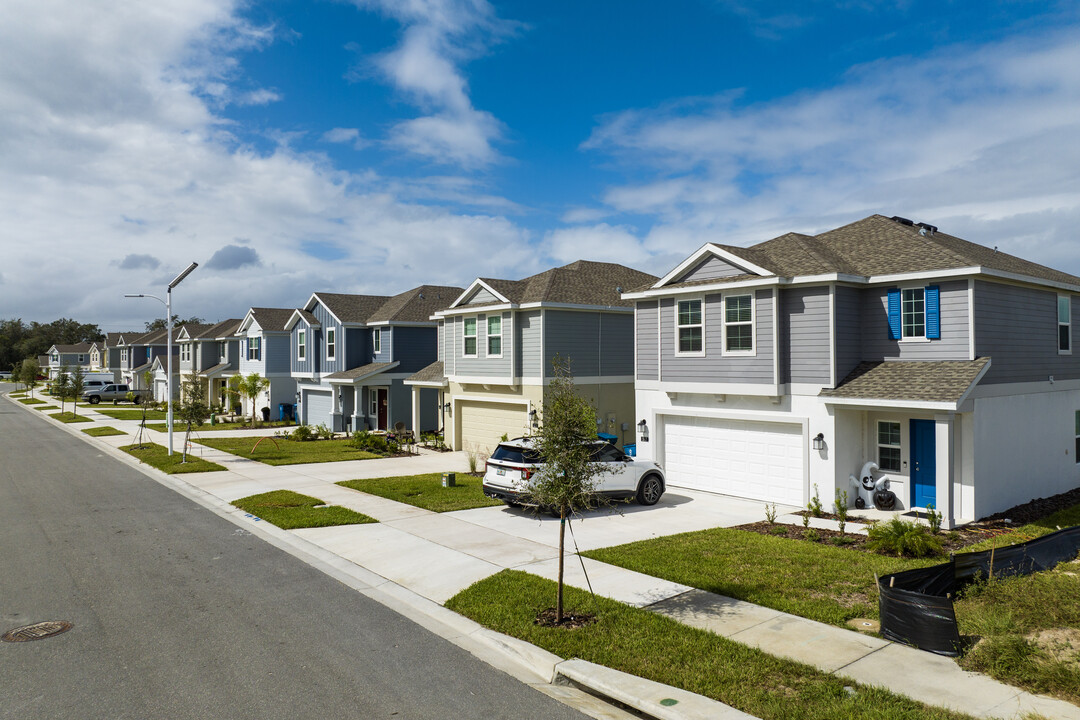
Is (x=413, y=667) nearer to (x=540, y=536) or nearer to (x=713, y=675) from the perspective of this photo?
(x=713, y=675)

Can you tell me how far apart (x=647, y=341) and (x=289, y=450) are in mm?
16823

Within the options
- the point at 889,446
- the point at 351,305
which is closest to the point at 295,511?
the point at 889,446

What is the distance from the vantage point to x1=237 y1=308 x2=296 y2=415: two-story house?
42.9 metres

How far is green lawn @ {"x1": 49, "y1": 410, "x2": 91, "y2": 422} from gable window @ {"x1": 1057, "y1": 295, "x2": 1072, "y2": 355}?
51.8m

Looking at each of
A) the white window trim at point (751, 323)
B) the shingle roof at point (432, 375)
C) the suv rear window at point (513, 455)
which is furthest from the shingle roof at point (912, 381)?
the shingle roof at point (432, 375)

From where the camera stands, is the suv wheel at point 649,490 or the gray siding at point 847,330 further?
the suv wheel at point 649,490

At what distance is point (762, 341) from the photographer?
16984 mm

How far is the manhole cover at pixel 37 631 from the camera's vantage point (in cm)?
837

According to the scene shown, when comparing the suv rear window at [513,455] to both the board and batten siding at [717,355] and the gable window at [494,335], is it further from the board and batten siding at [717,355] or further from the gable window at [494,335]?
the gable window at [494,335]

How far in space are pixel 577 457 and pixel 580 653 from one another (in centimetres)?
242

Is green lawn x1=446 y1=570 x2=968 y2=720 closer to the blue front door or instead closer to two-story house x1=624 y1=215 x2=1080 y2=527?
two-story house x1=624 y1=215 x2=1080 y2=527

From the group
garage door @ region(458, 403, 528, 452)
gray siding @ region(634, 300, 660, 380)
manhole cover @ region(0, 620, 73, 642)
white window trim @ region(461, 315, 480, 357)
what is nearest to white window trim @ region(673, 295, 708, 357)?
gray siding @ region(634, 300, 660, 380)

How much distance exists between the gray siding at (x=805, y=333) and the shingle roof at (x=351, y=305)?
2523 centimetres

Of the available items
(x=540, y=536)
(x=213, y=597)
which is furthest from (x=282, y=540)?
(x=540, y=536)
